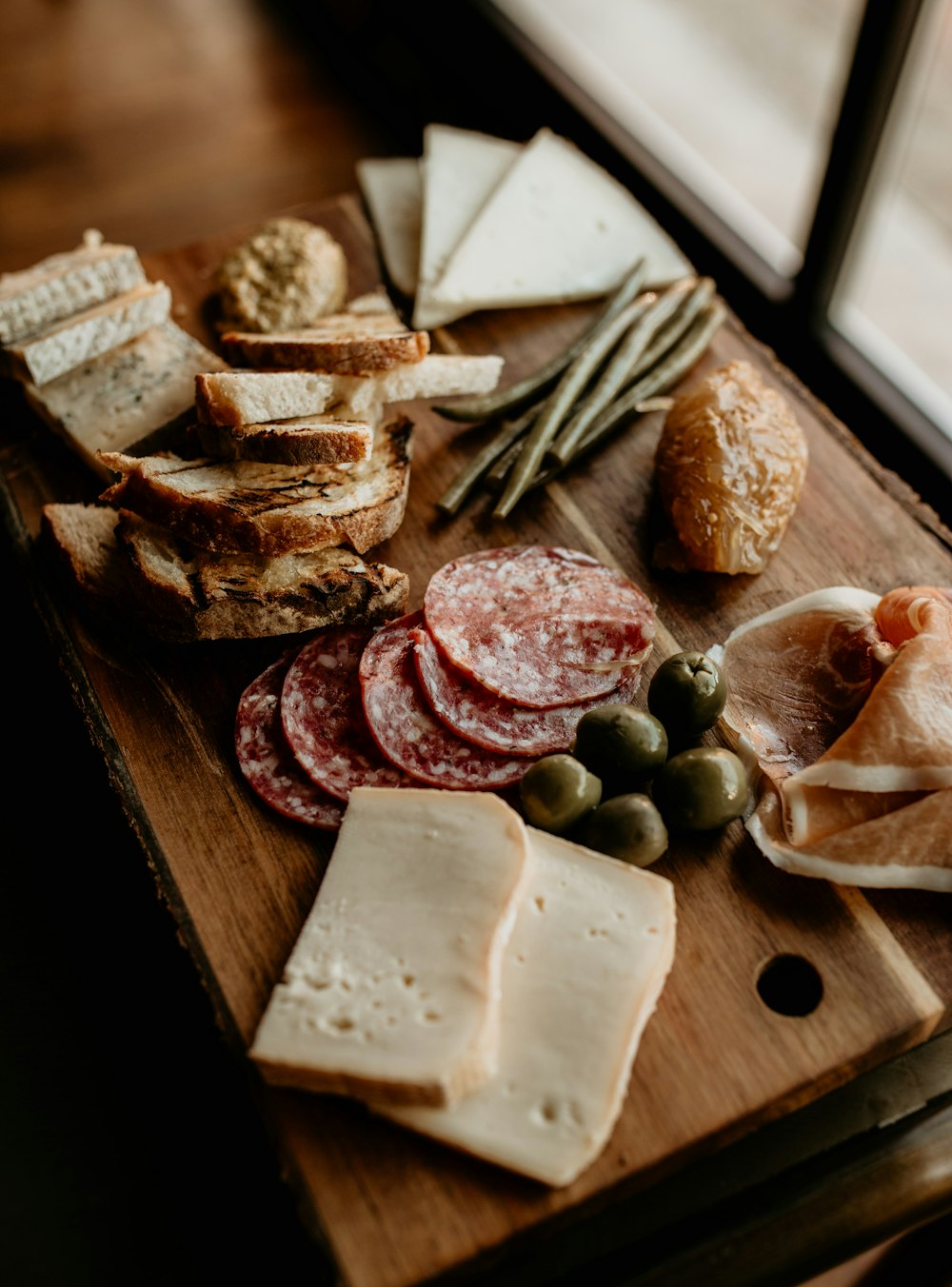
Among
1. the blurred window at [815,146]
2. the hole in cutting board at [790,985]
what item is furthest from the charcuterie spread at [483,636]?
the blurred window at [815,146]

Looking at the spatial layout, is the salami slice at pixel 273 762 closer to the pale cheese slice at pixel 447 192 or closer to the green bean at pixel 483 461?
the green bean at pixel 483 461

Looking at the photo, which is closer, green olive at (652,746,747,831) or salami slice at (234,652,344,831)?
Result: green olive at (652,746,747,831)

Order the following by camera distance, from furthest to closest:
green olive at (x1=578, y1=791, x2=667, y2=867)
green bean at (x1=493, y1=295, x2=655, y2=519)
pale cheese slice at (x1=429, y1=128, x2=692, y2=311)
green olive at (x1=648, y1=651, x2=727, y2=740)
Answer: pale cheese slice at (x1=429, y1=128, x2=692, y2=311)
green bean at (x1=493, y1=295, x2=655, y2=519)
green olive at (x1=648, y1=651, x2=727, y2=740)
green olive at (x1=578, y1=791, x2=667, y2=867)

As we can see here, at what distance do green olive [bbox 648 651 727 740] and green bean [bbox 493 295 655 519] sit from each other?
0.68 meters

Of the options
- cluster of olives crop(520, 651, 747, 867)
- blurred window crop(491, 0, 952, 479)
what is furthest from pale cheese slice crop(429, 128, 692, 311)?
cluster of olives crop(520, 651, 747, 867)

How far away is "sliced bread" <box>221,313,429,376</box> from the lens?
2.71 metres

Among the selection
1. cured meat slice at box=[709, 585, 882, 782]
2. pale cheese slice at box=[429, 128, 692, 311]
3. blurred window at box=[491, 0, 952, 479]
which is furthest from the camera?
pale cheese slice at box=[429, 128, 692, 311]

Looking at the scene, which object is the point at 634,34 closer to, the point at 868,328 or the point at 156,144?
the point at 868,328

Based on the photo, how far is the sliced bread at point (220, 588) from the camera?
97.3 inches

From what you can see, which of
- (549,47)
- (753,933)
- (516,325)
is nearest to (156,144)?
(549,47)

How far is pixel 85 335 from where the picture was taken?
296cm

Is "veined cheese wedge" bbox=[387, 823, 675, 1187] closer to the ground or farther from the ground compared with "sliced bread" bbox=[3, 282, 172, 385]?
closer to the ground

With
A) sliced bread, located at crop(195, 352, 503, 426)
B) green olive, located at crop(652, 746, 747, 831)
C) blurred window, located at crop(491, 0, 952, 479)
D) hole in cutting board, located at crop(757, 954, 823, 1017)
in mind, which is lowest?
→ hole in cutting board, located at crop(757, 954, 823, 1017)

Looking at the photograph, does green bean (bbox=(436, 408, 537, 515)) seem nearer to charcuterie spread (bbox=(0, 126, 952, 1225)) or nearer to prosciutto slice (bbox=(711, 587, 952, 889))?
charcuterie spread (bbox=(0, 126, 952, 1225))
